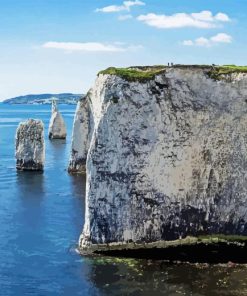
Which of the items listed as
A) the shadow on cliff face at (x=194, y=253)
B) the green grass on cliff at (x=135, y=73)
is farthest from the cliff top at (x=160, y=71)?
the shadow on cliff face at (x=194, y=253)

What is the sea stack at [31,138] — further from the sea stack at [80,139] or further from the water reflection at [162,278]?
the water reflection at [162,278]

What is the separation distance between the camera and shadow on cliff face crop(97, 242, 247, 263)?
122 feet

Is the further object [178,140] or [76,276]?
[178,140]

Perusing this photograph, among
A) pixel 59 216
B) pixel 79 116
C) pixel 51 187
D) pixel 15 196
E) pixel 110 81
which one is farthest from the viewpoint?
pixel 79 116

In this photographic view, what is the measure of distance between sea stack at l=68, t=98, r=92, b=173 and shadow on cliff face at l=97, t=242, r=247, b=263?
3755 centimetres

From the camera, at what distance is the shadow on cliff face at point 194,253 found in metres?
37.2

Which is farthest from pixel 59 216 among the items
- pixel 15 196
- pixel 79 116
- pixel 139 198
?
pixel 79 116

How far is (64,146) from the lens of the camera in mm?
108812

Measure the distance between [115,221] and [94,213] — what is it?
160cm

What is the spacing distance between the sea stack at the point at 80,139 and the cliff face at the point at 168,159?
119ft

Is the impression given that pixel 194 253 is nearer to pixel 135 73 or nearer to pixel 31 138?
pixel 135 73

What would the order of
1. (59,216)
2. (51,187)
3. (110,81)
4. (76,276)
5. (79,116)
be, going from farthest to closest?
(79,116) → (51,187) → (59,216) → (110,81) → (76,276)

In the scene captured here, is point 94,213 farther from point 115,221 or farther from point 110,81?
point 110,81

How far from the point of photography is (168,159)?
123 feet
